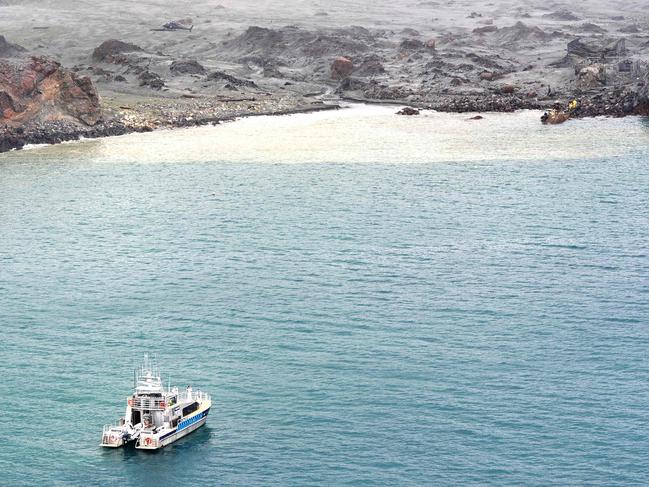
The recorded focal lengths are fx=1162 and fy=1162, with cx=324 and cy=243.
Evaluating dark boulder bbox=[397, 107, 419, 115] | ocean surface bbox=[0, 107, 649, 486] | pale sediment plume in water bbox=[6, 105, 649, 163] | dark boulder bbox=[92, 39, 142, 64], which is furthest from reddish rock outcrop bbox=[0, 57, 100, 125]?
dark boulder bbox=[92, 39, 142, 64]

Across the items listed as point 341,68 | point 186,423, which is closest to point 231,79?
point 341,68

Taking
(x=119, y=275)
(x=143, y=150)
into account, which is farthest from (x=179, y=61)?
(x=119, y=275)

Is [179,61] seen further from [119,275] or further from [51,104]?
[119,275]

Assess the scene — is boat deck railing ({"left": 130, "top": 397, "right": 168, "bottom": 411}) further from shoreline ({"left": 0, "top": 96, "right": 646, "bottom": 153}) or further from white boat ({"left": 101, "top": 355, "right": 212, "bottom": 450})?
shoreline ({"left": 0, "top": 96, "right": 646, "bottom": 153})

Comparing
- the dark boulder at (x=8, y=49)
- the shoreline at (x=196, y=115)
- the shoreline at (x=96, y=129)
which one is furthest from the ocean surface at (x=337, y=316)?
the dark boulder at (x=8, y=49)

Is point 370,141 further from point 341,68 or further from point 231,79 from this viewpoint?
point 341,68

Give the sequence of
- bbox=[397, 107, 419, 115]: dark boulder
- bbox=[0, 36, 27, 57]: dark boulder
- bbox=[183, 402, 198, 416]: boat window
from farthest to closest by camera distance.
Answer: bbox=[0, 36, 27, 57]: dark boulder, bbox=[397, 107, 419, 115]: dark boulder, bbox=[183, 402, 198, 416]: boat window
